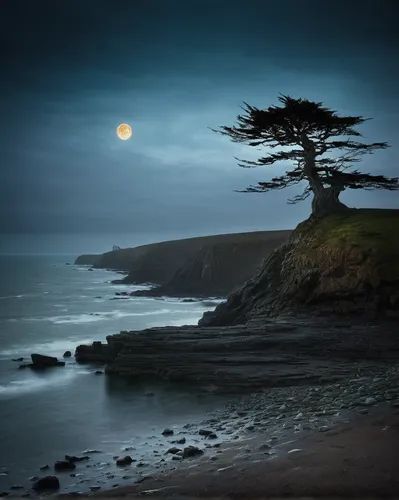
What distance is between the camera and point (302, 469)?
7.93 meters

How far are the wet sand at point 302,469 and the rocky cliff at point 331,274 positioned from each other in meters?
13.9

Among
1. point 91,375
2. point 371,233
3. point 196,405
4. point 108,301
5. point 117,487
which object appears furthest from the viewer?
point 108,301

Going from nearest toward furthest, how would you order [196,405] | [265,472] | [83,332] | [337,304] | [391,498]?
[391,498] < [265,472] < [196,405] < [337,304] < [83,332]

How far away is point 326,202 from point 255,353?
15.2 meters

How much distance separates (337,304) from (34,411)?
48.7 feet

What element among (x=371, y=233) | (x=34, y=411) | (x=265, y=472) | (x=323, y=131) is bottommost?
(x=34, y=411)

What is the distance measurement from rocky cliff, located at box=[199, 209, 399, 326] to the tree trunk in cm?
83

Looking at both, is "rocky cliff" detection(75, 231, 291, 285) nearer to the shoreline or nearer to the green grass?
the green grass

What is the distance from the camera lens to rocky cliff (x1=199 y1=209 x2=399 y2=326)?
2291 cm

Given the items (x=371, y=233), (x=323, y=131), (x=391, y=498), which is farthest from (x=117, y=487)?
(x=323, y=131)

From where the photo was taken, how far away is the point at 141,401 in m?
16.7

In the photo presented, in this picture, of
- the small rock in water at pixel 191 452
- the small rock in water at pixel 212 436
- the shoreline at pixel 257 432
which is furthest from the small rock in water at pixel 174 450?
the small rock in water at pixel 212 436

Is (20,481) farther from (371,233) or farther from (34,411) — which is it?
(371,233)

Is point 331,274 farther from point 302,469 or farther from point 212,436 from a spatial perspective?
point 302,469
